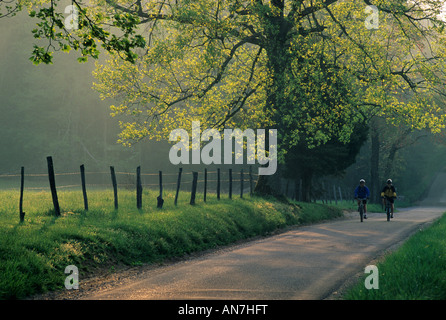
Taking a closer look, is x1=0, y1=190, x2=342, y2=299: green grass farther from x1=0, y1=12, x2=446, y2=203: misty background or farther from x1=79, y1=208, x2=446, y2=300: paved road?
x1=0, y1=12, x2=446, y2=203: misty background

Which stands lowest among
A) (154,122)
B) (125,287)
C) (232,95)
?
(125,287)

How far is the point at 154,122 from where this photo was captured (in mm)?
25297

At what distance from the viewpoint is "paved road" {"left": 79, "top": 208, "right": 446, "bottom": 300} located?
8.44 metres

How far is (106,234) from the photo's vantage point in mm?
12711

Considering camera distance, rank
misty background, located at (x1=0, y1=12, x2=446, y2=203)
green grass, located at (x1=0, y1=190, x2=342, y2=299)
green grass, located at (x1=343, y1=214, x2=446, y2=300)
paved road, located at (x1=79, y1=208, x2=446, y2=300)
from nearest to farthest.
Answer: green grass, located at (x1=343, y1=214, x2=446, y2=300), paved road, located at (x1=79, y1=208, x2=446, y2=300), green grass, located at (x1=0, y1=190, x2=342, y2=299), misty background, located at (x1=0, y1=12, x2=446, y2=203)

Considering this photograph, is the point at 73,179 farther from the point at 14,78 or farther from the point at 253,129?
the point at 253,129

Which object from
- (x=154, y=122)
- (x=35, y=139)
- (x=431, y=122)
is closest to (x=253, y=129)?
(x=154, y=122)

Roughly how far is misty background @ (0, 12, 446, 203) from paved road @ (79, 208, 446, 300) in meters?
44.8

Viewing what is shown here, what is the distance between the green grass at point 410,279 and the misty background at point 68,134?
48.2m

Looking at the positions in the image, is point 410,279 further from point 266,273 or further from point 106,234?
point 106,234

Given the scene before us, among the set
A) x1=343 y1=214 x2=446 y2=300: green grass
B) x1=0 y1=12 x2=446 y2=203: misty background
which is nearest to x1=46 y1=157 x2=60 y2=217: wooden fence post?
x1=343 y1=214 x2=446 y2=300: green grass

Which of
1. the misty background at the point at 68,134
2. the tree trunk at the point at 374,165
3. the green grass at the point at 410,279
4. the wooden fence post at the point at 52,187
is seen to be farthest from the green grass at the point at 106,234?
the misty background at the point at 68,134
